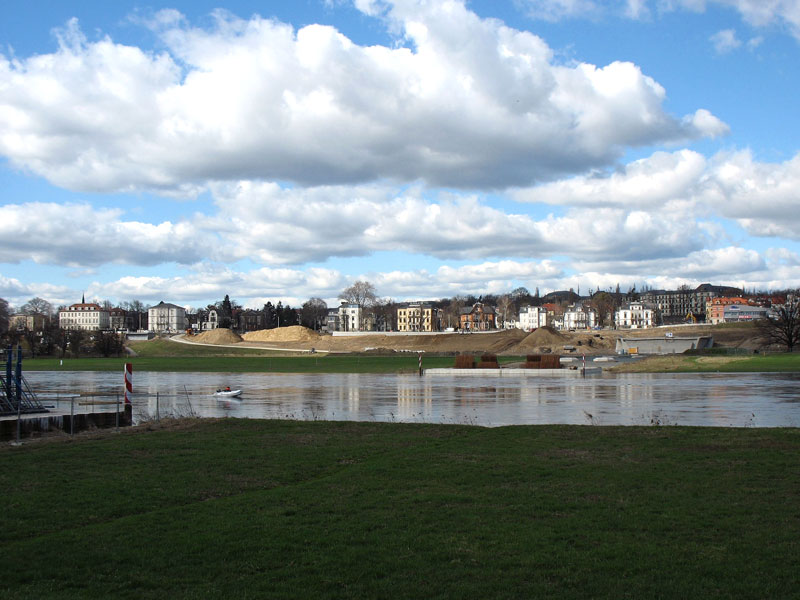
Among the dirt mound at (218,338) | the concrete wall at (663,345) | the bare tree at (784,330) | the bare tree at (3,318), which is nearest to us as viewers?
the bare tree at (784,330)

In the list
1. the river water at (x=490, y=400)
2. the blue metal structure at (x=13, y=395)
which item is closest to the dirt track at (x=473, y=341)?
the river water at (x=490, y=400)

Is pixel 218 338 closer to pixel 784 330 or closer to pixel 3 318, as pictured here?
pixel 3 318

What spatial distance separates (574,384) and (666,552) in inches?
1630

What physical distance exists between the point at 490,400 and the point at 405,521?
87.1 ft

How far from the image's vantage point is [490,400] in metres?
36.2

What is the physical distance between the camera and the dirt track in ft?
393

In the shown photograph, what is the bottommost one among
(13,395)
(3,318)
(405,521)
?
(405,521)

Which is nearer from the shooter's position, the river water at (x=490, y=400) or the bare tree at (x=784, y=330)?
the river water at (x=490, y=400)

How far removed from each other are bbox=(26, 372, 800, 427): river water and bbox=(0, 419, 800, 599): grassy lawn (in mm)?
9594

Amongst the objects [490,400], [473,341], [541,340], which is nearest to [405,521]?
[490,400]

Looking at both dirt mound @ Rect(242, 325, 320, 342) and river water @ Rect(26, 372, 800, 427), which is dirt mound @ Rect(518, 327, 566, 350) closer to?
dirt mound @ Rect(242, 325, 320, 342)

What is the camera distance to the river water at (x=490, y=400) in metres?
27.3

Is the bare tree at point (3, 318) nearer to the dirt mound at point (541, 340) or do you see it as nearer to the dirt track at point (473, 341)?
the dirt track at point (473, 341)

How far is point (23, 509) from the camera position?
10.9 m
